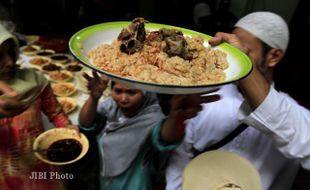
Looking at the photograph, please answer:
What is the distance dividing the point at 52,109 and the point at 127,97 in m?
0.59

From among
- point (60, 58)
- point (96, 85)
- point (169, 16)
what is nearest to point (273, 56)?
point (96, 85)

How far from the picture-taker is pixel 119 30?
1419mm

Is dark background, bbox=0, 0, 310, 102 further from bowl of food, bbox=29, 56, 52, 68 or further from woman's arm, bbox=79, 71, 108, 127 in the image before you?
woman's arm, bbox=79, 71, 108, 127

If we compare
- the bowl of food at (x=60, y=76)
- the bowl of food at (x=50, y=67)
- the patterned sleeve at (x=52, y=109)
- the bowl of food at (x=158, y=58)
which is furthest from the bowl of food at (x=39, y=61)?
the bowl of food at (x=158, y=58)

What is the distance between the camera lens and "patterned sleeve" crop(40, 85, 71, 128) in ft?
6.81

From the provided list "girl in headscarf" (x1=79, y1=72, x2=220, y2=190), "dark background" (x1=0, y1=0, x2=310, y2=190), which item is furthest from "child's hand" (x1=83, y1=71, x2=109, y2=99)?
"dark background" (x1=0, y1=0, x2=310, y2=190)

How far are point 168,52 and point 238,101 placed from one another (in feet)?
2.89

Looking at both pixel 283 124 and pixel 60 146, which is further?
pixel 60 146

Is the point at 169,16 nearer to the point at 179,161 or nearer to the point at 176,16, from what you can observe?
the point at 176,16

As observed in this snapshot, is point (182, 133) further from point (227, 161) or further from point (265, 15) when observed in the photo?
point (265, 15)

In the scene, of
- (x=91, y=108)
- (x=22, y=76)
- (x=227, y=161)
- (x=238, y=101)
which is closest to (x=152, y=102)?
(x=91, y=108)

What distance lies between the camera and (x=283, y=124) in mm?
1492

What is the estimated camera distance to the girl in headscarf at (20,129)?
5.83 ft

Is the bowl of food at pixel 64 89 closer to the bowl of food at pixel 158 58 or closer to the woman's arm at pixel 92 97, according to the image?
the woman's arm at pixel 92 97
